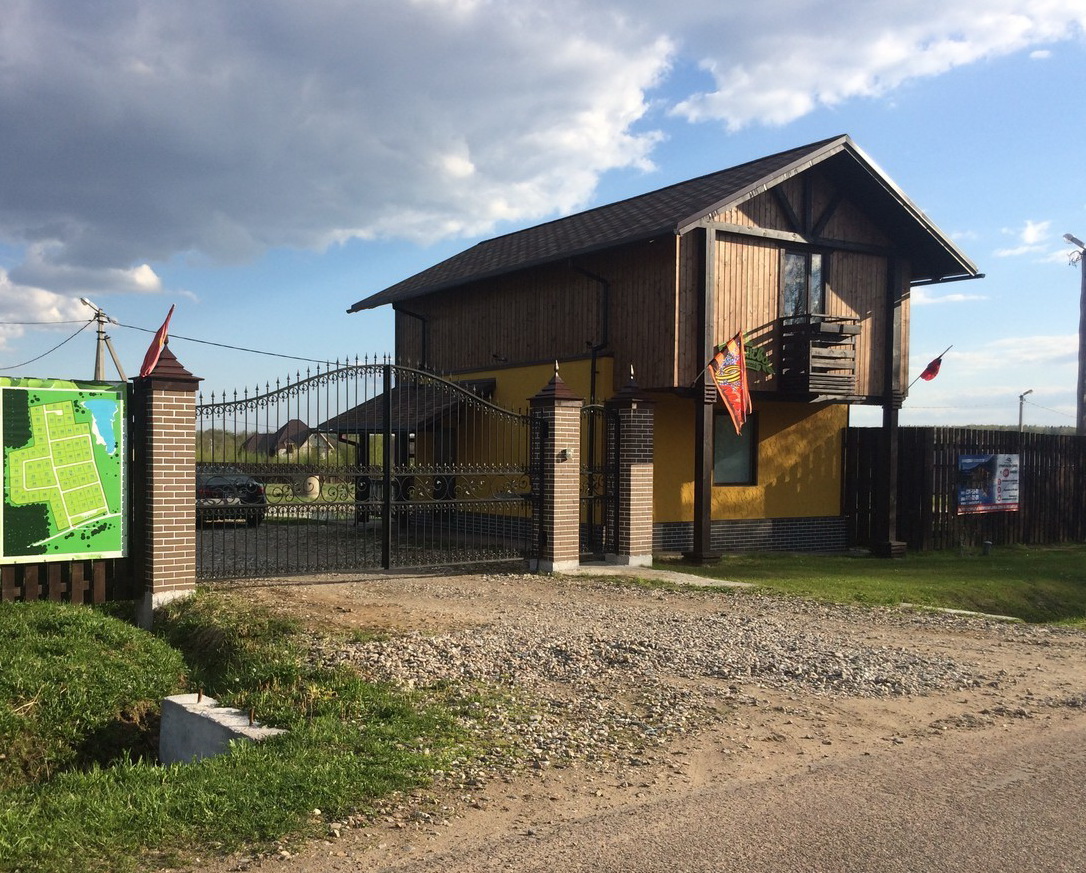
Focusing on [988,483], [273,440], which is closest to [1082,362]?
[988,483]

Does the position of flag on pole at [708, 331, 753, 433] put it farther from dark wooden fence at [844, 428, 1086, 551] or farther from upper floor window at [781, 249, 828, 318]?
dark wooden fence at [844, 428, 1086, 551]

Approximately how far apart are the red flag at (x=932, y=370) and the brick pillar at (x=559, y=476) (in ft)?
27.8

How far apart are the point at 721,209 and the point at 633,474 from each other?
455 centimetres

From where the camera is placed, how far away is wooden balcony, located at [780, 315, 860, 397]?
53.2ft

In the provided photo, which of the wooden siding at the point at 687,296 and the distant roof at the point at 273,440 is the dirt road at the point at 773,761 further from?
the wooden siding at the point at 687,296

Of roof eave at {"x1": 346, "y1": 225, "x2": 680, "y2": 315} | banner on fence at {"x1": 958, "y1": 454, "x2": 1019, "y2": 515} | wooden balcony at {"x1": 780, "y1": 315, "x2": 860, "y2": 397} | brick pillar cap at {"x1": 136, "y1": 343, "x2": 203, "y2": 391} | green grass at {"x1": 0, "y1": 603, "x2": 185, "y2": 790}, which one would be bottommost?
green grass at {"x1": 0, "y1": 603, "x2": 185, "y2": 790}

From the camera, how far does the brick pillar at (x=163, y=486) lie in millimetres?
9930

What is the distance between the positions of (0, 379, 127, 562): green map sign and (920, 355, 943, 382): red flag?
47.5 feet

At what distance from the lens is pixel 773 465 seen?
18.1 m

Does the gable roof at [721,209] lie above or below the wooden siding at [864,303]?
above

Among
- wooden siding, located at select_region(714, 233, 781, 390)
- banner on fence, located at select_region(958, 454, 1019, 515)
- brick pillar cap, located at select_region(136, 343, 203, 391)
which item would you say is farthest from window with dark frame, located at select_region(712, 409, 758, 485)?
brick pillar cap, located at select_region(136, 343, 203, 391)

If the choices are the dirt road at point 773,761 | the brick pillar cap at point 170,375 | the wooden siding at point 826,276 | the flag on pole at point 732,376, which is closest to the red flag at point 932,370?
the wooden siding at point 826,276

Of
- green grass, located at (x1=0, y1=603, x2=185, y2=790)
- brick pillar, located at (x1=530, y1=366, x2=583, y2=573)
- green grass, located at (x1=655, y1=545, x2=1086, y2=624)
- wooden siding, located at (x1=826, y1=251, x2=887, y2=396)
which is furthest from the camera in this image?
wooden siding, located at (x1=826, y1=251, x2=887, y2=396)

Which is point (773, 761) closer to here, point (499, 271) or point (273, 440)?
point (273, 440)
